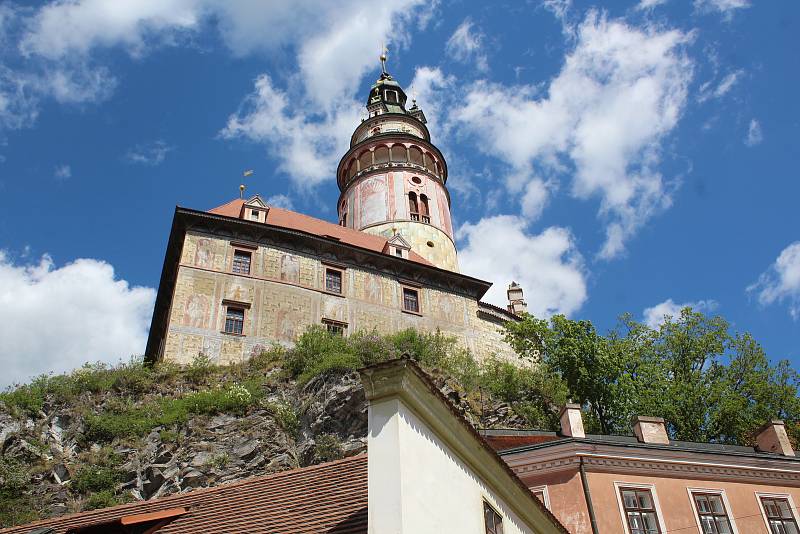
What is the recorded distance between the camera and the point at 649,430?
18625 mm

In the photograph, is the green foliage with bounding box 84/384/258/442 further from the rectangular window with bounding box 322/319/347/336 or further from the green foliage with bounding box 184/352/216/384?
the rectangular window with bounding box 322/319/347/336

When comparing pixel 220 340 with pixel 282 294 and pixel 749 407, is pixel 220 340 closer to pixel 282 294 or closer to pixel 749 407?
pixel 282 294

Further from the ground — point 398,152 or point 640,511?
point 398,152

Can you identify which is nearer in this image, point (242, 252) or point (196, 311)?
point (196, 311)

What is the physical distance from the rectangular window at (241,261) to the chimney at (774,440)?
793 inches

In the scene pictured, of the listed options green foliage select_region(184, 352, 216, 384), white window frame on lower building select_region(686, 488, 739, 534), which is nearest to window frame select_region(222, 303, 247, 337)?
green foliage select_region(184, 352, 216, 384)

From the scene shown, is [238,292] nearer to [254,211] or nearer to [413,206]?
[254,211]

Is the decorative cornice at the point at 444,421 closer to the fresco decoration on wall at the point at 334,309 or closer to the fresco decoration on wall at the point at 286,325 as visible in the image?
the fresco decoration on wall at the point at 286,325

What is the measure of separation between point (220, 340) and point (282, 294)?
11.7 feet

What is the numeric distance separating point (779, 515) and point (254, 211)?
2346cm

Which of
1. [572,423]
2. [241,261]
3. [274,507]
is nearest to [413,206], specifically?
[241,261]

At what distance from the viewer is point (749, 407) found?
88.5 ft

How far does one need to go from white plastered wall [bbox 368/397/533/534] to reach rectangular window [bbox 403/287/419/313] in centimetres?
2542

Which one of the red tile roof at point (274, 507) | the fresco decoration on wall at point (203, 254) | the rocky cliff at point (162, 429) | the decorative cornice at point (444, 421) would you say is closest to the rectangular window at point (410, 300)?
the rocky cliff at point (162, 429)
